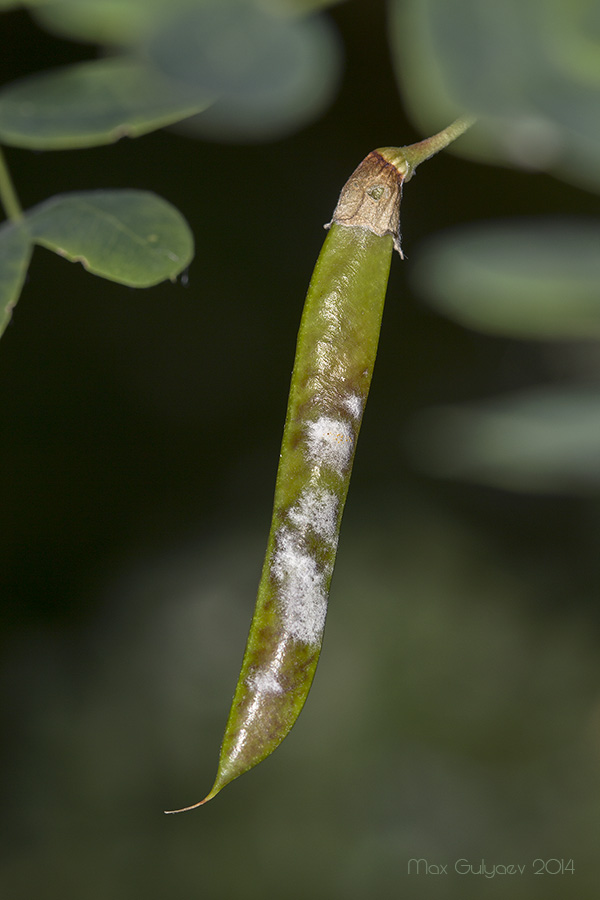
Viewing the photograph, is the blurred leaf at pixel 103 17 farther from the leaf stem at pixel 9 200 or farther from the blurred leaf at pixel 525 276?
the blurred leaf at pixel 525 276

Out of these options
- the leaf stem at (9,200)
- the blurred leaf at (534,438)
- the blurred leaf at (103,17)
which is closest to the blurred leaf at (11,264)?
the leaf stem at (9,200)

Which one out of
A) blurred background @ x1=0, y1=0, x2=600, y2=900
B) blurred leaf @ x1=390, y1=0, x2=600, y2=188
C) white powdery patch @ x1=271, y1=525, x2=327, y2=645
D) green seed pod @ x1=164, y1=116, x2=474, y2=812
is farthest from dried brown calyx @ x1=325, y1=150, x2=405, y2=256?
blurred background @ x1=0, y1=0, x2=600, y2=900

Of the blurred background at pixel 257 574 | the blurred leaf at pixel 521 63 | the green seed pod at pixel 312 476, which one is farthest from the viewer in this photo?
the blurred background at pixel 257 574

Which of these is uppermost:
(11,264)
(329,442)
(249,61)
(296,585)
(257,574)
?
(249,61)

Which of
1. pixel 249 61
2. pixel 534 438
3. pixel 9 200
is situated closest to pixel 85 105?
pixel 9 200

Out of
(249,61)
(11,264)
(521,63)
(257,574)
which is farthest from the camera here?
(257,574)

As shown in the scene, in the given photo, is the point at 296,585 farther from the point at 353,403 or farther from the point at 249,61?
the point at 249,61

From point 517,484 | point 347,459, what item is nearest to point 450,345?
point 517,484
